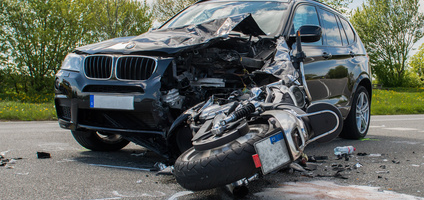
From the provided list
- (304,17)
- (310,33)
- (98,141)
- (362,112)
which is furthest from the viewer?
(362,112)

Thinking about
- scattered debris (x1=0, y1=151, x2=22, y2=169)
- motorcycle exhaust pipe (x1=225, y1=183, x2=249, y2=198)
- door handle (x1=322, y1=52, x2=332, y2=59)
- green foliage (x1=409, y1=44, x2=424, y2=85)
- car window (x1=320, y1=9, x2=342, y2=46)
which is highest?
car window (x1=320, y1=9, x2=342, y2=46)

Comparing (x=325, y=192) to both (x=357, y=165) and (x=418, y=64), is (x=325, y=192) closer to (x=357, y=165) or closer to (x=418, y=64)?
(x=357, y=165)

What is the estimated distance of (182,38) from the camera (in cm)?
398

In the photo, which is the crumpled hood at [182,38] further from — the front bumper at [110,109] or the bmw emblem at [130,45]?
the front bumper at [110,109]

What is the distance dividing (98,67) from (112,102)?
1.33 feet

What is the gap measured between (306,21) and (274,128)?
3010 millimetres

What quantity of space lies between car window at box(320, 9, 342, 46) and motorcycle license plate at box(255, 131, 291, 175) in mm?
3401

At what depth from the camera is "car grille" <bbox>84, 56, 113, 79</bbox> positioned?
156 inches

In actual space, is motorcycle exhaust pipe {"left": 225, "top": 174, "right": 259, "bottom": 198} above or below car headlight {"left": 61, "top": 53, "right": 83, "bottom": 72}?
below

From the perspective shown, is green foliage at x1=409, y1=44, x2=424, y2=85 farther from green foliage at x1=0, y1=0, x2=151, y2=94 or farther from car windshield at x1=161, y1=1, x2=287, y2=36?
car windshield at x1=161, y1=1, x2=287, y2=36

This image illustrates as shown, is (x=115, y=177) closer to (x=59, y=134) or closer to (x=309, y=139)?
(x=309, y=139)

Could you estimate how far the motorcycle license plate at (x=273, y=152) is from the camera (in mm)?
2635

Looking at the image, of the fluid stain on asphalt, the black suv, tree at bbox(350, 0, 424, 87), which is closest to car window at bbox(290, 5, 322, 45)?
the black suv

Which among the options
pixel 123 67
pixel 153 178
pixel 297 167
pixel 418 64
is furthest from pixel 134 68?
pixel 418 64
